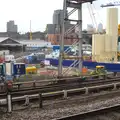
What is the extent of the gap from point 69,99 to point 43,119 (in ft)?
13.7

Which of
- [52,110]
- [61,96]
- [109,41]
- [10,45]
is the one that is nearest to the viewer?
[52,110]

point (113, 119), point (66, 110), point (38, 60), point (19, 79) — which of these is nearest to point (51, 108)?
point (66, 110)

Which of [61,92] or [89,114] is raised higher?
[61,92]

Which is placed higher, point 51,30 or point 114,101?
point 51,30

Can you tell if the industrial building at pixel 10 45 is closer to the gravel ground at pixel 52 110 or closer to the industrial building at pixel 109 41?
the industrial building at pixel 109 41

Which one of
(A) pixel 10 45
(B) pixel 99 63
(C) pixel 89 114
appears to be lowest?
(C) pixel 89 114

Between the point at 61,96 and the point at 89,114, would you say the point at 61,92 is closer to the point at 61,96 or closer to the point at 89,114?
the point at 61,96

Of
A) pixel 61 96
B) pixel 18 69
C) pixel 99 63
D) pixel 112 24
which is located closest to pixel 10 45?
pixel 112 24

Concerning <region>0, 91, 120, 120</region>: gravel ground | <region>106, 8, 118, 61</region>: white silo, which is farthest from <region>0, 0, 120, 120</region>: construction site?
<region>106, 8, 118, 61</region>: white silo

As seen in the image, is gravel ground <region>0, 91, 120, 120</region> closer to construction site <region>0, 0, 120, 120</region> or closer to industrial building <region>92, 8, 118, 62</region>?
construction site <region>0, 0, 120, 120</region>

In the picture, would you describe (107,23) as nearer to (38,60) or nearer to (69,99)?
(38,60)

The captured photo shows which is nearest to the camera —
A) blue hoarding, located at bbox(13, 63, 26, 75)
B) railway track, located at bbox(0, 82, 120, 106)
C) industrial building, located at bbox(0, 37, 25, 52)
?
railway track, located at bbox(0, 82, 120, 106)

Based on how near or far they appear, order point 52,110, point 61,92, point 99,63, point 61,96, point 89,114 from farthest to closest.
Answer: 1. point 99,63
2. point 61,96
3. point 61,92
4. point 52,110
5. point 89,114

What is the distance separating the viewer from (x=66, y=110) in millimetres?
10219
